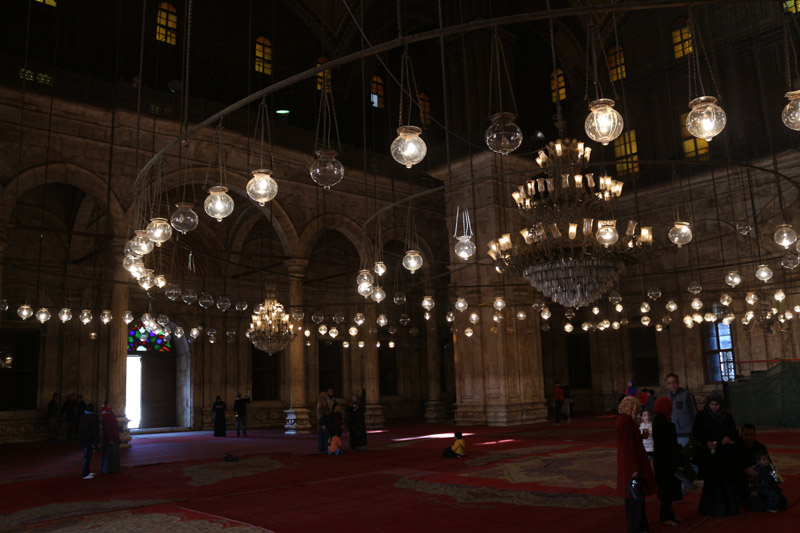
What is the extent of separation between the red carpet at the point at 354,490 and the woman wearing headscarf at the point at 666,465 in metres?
0.15

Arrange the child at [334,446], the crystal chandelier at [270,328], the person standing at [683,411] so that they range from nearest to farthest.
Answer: the person standing at [683,411] < the child at [334,446] < the crystal chandelier at [270,328]

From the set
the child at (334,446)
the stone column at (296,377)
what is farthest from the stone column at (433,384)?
the child at (334,446)

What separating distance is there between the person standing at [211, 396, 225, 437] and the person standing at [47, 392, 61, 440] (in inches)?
133

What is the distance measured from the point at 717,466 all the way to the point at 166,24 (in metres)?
15.4

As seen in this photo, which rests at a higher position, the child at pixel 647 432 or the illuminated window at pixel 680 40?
the illuminated window at pixel 680 40

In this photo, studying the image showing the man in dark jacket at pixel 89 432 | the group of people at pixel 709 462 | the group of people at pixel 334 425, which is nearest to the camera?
the group of people at pixel 709 462

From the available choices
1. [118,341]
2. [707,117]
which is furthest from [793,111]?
[118,341]

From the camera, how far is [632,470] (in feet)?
14.9

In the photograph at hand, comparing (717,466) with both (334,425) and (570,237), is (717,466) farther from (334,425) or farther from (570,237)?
(334,425)

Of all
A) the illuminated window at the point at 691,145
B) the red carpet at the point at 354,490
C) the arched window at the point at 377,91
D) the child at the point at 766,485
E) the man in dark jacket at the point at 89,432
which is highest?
the arched window at the point at 377,91

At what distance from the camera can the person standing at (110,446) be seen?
859cm

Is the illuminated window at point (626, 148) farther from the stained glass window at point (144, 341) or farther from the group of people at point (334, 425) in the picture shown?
the stained glass window at point (144, 341)

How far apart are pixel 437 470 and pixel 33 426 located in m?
10.6

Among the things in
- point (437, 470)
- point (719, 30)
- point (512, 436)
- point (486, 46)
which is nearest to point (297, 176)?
point (486, 46)
